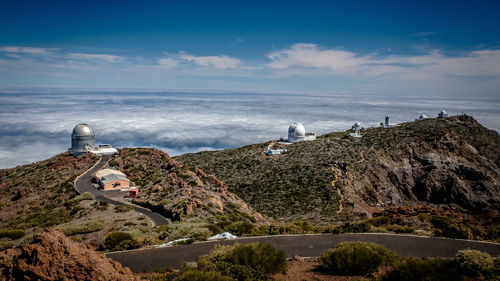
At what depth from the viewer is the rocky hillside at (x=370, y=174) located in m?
28.4

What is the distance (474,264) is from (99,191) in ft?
83.6

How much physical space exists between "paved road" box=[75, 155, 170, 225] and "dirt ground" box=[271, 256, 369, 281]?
10521 millimetres

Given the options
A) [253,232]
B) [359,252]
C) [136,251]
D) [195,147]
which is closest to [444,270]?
[359,252]

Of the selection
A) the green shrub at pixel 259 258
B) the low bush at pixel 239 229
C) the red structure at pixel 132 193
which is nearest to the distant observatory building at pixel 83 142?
the red structure at pixel 132 193

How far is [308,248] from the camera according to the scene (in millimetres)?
9992

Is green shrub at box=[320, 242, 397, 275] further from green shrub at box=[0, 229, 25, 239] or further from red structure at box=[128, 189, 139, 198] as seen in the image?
red structure at box=[128, 189, 139, 198]

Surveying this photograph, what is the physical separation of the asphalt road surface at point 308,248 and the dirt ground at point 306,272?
714 millimetres

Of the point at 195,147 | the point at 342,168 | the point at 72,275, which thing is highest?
the point at 72,275

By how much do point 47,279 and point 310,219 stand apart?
66.2 ft

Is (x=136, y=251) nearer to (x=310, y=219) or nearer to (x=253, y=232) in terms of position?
(x=253, y=232)

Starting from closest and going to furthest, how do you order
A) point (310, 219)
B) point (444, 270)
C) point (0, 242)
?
point (444, 270)
point (0, 242)
point (310, 219)

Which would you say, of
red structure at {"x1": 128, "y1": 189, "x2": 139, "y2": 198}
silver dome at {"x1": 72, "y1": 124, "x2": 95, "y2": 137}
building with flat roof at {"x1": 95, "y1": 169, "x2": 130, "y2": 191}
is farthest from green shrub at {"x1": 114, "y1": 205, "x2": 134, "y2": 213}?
silver dome at {"x1": 72, "y1": 124, "x2": 95, "y2": 137}

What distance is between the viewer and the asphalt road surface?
886cm

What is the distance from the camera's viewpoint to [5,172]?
36.1 m
